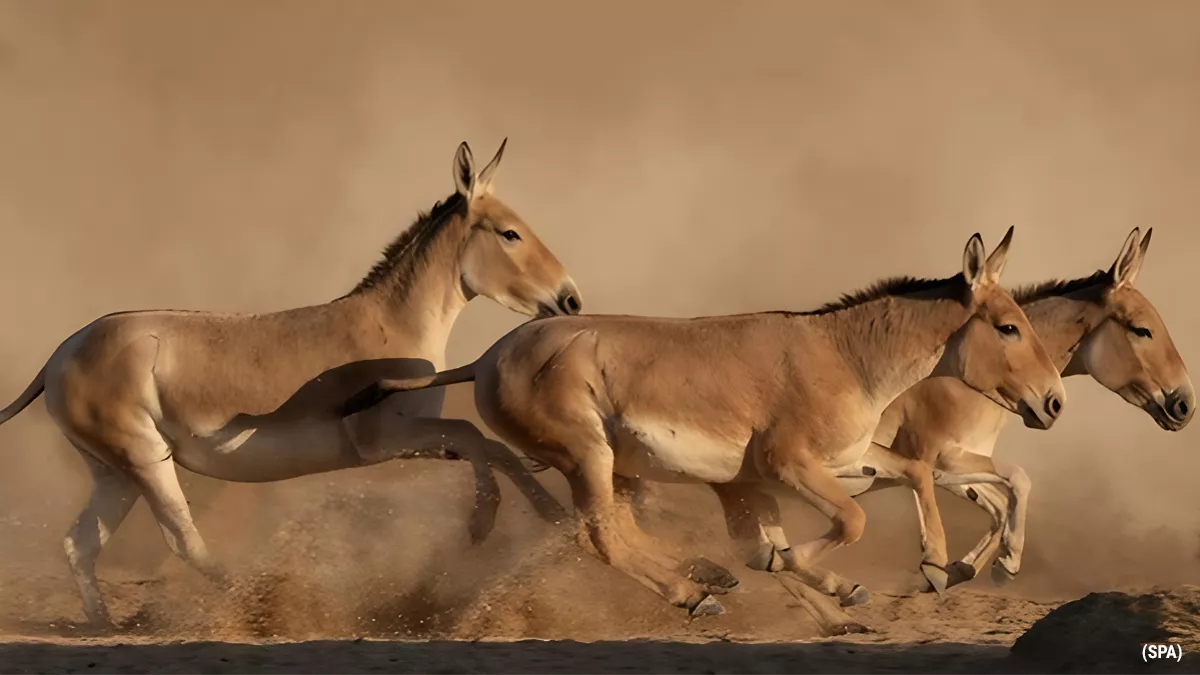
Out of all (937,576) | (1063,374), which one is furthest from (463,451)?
(1063,374)

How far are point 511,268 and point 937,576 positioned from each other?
3130 mm

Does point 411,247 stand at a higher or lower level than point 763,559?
higher

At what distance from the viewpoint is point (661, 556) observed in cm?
1128

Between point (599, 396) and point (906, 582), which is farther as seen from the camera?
point (906, 582)

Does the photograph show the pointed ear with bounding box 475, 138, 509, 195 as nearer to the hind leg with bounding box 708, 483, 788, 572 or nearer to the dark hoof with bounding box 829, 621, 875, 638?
the hind leg with bounding box 708, 483, 788, 572

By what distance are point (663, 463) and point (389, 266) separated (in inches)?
97.9

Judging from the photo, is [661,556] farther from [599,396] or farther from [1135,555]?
[1135,555]

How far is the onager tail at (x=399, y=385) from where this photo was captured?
472 inches

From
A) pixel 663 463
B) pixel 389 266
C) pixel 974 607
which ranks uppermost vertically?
pixel 389 266

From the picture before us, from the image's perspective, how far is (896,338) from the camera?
471 inches

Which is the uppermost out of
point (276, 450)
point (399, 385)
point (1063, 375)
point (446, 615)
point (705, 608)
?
point (1063, 375)

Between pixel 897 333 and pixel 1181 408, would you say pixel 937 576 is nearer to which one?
pixel 897 333

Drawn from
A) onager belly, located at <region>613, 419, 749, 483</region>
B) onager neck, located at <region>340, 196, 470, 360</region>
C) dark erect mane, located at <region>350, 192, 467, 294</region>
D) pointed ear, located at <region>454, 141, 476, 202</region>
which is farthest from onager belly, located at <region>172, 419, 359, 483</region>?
onager belly, located at <region>613, 419, 749, 483</region>

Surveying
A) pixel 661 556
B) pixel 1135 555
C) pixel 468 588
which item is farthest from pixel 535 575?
pixel 1135 555
